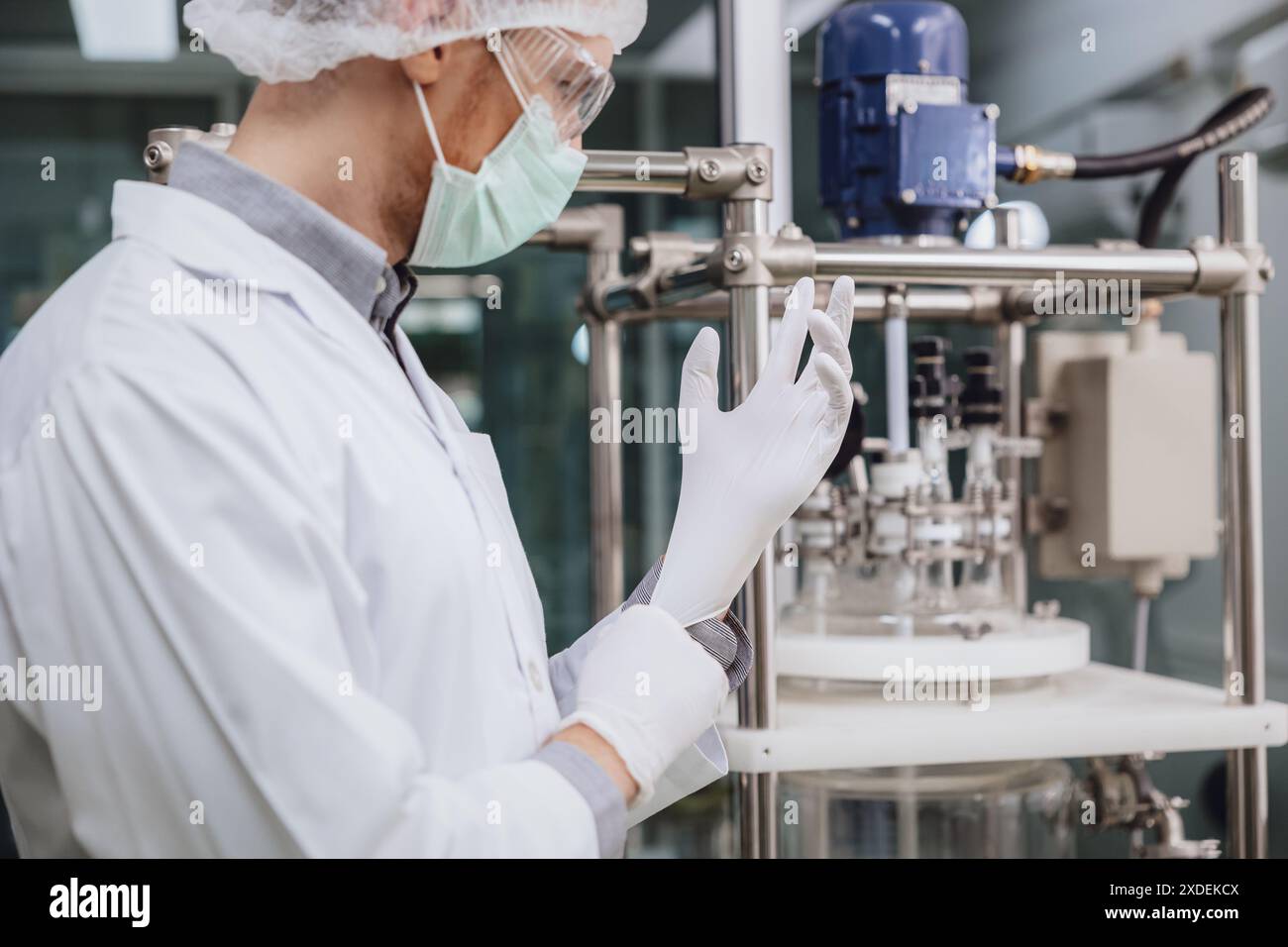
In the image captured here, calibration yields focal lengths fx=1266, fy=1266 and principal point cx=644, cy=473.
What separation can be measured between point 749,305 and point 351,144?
1.37 ft

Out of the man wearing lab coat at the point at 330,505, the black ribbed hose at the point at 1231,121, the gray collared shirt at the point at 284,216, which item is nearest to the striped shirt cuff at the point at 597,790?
the man wearing lab coat at the point at 330,505

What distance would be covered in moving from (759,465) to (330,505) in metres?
0.34

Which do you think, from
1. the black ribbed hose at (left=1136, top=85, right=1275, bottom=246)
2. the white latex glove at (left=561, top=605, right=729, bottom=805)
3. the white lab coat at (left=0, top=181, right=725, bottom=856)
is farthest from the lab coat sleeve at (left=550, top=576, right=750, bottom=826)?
the black ribbed hose at (left=1136, top=85, right=1275, bottom=246)

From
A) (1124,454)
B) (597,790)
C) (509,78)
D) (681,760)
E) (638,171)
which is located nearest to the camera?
(597,790)

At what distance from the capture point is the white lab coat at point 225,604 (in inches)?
23.7

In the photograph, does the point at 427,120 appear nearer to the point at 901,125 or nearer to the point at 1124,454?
the point at 901,125

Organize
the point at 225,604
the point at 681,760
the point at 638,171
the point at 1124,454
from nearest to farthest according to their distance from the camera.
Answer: the point at 225,604
the point at 681,760
the point at 638,171
the point at 1124,454

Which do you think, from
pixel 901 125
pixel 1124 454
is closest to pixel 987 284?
pixel 901 125

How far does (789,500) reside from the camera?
2.92 ft

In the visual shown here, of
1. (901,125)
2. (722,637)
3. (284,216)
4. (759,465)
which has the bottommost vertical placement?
(722,637)

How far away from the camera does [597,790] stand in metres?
0.70

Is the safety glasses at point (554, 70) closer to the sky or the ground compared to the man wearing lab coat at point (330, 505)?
closer to the sky

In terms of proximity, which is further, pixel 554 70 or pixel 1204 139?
pixel 1204 139

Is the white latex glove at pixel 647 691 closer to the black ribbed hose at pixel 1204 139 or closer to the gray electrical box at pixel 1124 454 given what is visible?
the gray electrical box at pixel 1124 454
